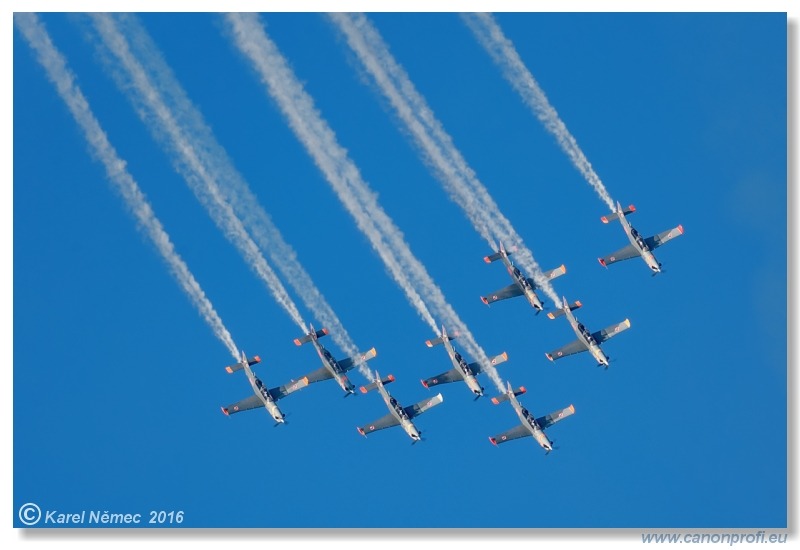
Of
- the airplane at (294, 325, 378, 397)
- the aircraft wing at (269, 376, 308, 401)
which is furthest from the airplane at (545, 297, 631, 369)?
the aircraft wing at (269, 376, 308, 401)

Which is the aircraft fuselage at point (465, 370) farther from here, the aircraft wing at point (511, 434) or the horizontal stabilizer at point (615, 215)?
the horizontal stabilizer at point (615, 215)

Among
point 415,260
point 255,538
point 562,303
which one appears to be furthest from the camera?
point 562,303

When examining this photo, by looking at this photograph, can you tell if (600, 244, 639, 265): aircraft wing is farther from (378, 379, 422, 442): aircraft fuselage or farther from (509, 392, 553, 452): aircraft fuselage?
(378, 379, 422, 442): aircraft fuselage

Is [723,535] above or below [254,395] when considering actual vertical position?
below

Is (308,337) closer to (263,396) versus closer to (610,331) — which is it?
(263,396)

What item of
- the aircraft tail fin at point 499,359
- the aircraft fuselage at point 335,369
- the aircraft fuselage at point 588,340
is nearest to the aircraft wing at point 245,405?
the aircraft fuselage at point 335,369
